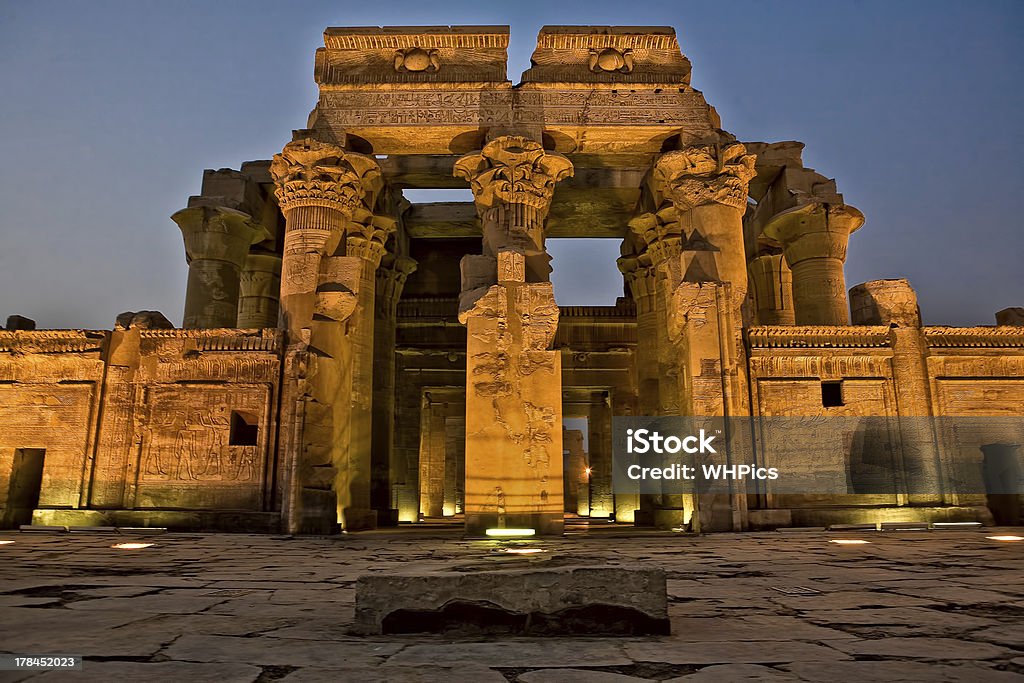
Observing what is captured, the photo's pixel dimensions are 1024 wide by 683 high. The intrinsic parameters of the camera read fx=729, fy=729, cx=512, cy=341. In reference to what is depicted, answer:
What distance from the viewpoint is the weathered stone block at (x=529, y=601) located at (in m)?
3.03

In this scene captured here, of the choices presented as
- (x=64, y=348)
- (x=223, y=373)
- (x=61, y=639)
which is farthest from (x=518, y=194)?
(x=61, y=639)

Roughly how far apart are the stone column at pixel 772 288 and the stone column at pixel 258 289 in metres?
10.7

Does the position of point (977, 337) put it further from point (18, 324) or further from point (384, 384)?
point (18, 324)

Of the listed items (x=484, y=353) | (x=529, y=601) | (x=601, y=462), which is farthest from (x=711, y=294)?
(x=601, y=462)

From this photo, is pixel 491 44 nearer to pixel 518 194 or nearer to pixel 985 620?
Answer: pixel 518 194

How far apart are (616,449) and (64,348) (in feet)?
39.2

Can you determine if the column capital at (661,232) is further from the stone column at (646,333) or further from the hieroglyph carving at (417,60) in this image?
the hieroglyph carving at (417,60)

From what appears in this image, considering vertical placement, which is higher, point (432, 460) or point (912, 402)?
point (912, 402)

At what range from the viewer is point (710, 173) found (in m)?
12.0

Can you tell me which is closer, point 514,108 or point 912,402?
point 912,402

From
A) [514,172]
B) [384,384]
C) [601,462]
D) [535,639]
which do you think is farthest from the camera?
[601,462]

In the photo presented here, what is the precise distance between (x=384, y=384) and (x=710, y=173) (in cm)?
826

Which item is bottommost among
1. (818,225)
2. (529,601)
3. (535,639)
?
(535,639)

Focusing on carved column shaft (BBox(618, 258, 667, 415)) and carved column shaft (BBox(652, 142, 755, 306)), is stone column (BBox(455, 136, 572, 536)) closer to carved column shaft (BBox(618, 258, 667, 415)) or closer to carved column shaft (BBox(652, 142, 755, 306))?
carved column shaft (BBox(652, 142, 755, 306))
